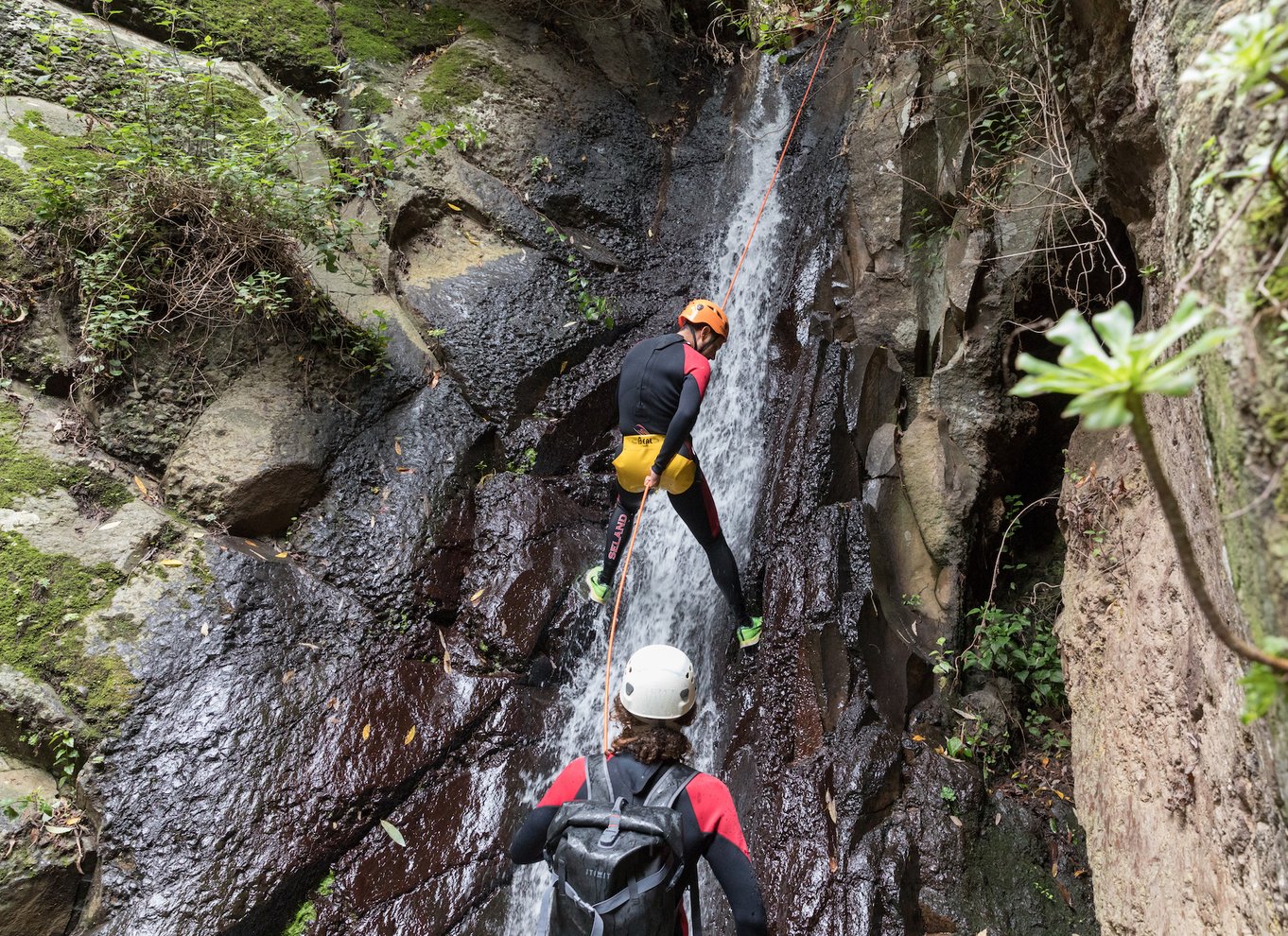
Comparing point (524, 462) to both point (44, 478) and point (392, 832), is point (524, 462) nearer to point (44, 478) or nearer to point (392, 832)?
point (392, 832)

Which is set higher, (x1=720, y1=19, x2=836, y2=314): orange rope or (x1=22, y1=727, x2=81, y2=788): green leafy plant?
(x1=720, y1=19, x2=836, y2=314): orange rope

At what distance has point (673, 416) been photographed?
13.9 ft

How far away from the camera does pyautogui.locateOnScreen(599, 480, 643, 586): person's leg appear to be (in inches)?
186

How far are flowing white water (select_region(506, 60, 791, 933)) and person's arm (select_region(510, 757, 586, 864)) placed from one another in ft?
6.49

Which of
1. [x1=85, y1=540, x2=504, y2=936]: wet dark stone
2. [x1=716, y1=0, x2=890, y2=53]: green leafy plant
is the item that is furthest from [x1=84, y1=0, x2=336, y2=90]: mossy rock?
[x1=85, y1=540, x2=504, y2=936]: wet dark stone

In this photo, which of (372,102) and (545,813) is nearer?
(545,813)

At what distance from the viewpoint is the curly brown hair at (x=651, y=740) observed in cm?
221

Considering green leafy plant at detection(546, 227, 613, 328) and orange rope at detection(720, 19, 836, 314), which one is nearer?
green leafy plant at detection(546, 227, 613, 328)

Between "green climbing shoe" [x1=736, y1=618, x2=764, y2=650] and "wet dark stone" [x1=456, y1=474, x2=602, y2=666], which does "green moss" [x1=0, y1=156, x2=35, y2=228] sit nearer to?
"wet dark stone" [x1=456, y1=474, x2=602, y2=666]

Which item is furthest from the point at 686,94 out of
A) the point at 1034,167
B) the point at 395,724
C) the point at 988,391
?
the point at 395,724

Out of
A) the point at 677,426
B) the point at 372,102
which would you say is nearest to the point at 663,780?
the point at 677,426

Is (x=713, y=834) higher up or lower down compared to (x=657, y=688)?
lower down

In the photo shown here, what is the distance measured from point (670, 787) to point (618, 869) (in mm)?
275

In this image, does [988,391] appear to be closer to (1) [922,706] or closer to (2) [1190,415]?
Result: (1) [922,706]
